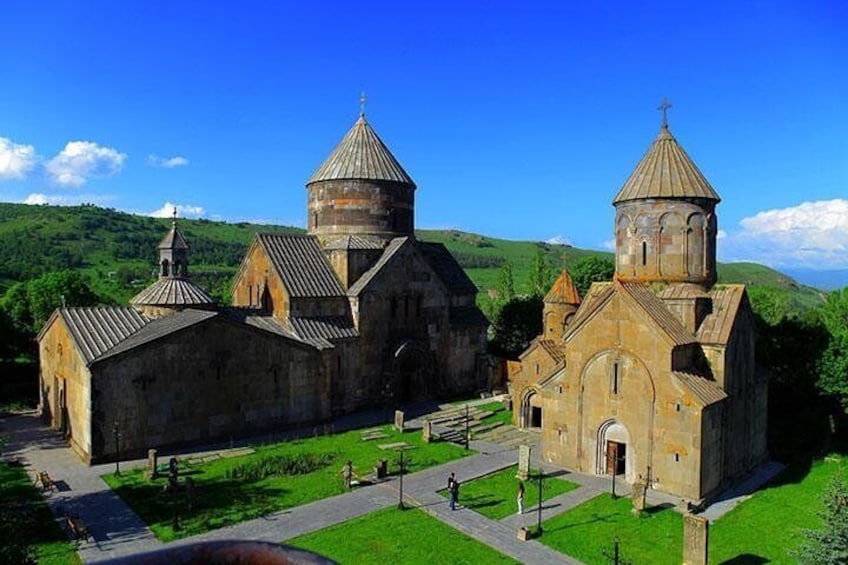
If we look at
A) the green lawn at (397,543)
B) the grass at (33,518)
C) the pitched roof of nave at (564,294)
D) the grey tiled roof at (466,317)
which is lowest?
the green lawn at (397,543)

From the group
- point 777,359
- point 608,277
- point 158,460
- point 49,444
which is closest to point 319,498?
point 158,460

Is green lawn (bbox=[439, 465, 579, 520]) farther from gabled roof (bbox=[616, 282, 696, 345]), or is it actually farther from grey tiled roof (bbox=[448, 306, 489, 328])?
grey tiled roof (bbox=[448, 306, 489, 328])

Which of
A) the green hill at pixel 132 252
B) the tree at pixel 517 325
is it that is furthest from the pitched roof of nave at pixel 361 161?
the green hill at pixel 132 252

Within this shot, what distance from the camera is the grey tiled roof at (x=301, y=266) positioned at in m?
24.2

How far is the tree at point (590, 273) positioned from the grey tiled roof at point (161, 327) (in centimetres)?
2577

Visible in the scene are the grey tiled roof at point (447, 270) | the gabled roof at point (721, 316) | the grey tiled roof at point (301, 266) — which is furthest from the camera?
the grey tiled roof at point (447, 270)

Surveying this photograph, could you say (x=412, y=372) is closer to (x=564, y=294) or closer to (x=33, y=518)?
(x=564, y=294)

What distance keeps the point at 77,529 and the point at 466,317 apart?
19220mm

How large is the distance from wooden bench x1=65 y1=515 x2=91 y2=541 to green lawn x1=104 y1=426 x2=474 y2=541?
1327 millimetres

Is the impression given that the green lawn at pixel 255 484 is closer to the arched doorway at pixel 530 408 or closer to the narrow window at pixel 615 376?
the arched doorway at pixel 530 408

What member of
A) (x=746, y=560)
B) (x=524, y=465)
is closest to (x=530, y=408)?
(x=524, y=465)

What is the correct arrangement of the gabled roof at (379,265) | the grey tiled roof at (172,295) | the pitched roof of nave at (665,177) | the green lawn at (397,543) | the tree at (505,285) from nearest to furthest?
the green lawn at (397,543)
the pitched roof of nave at (665,177)
the grey tiled roof at (172,295)
the gabled roof at (379,265)
the tree at (505,285)

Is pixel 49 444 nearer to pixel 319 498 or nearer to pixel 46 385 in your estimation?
pixel 46 385

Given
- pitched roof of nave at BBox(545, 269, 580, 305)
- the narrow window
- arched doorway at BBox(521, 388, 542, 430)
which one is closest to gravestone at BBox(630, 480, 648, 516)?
the narrow window
